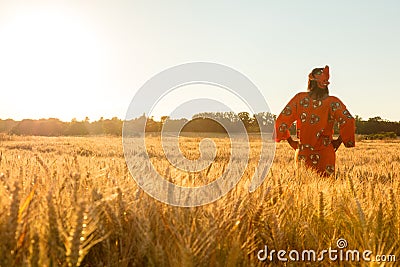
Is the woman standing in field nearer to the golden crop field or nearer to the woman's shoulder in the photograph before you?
the woman's shoulder

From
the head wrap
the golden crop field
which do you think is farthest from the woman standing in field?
the golden crop field

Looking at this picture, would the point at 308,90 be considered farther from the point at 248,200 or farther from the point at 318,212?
the point at 248,200

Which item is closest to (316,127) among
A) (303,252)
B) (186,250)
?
(303,252)

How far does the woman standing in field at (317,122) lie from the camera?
559cm

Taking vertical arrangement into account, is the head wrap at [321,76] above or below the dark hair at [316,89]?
above

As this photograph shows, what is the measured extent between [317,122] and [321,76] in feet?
1.93

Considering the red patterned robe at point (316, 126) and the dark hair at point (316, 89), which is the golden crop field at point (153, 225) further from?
the dark hair at point (316, 89)

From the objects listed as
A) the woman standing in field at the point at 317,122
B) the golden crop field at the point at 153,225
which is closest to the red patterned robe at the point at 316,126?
the woman standing in field at the point at 317,122

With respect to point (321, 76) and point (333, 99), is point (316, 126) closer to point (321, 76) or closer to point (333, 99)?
point (333, 99)

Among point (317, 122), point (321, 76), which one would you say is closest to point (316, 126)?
point (317, 122)

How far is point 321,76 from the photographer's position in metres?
5.63

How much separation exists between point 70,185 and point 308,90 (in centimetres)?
452

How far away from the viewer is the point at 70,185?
1.88 meters

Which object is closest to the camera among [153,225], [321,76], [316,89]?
[153,225]
